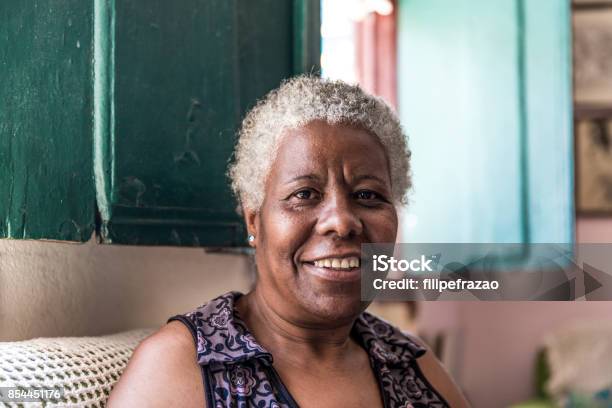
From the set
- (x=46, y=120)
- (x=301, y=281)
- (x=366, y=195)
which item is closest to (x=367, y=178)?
(x=366, y=195)

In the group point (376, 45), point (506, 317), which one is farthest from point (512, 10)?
point (506, 317)

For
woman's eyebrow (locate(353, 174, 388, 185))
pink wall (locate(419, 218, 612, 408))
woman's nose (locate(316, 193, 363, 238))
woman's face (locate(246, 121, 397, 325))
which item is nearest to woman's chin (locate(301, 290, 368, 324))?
woman's face (locate(246, 121, 397, 325))

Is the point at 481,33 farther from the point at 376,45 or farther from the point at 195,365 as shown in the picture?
the point at 195,365

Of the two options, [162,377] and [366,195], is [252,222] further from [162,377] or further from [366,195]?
[162,377]

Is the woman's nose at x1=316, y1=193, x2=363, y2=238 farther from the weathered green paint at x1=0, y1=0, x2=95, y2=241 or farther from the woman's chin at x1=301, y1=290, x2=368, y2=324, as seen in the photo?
the weathered green paint at x1=0, y1=0, x2=95, y2=241

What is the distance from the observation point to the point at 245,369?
1.37 metres

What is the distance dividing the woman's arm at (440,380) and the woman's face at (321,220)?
36cm

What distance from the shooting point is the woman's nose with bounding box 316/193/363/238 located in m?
1.41

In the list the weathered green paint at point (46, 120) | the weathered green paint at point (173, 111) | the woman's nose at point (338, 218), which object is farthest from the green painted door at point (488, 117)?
the weathered green paint at point (46, 120)

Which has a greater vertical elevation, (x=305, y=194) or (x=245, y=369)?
(x=305, y=194)

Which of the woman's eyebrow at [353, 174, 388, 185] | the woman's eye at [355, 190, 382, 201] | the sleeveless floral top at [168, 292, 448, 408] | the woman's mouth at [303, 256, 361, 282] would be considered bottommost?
the sleeveless floral top at [168, 292, 448, 408]

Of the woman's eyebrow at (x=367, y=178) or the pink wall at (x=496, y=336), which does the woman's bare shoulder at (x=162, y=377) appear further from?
the pink wall at (x=496, y=336)

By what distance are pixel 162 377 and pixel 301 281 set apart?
0.33m

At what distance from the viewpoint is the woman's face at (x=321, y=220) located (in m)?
1.42
